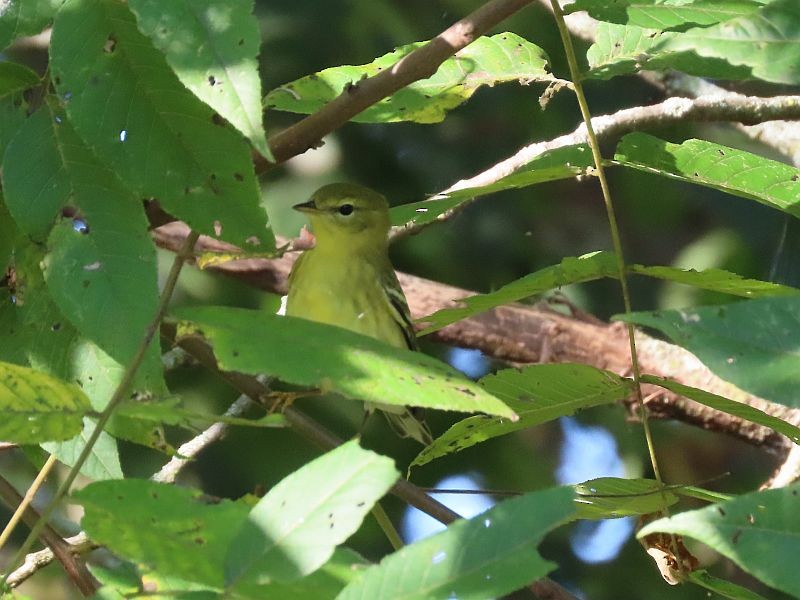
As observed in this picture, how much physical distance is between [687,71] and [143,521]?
3.66 ft

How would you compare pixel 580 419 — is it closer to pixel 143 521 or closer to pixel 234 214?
pixel 234 214

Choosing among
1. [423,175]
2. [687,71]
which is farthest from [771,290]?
[423,175]

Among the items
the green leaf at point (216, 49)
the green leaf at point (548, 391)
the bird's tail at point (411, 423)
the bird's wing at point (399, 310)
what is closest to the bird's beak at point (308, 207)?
the bird's wing at point (399, 310)

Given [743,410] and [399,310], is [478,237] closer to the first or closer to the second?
Answer: [399,310]

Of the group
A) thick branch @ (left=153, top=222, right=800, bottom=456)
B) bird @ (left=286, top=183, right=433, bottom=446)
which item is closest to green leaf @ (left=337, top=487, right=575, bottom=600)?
bird @ (left=286, top=183, right=433, bottom=446)

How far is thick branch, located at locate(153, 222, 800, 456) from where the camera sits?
416cm

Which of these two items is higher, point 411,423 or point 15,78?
point 15,78

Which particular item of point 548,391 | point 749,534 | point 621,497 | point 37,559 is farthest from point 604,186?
point 37,559

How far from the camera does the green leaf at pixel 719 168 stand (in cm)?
198

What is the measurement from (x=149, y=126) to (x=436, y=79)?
736mm

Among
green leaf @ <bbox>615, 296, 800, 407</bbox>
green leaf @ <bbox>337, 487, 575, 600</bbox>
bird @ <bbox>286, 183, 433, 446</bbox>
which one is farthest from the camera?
bird @ <bbox>286, 183, 433, 446</bbox>

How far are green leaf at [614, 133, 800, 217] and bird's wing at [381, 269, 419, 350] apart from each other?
3.82ft

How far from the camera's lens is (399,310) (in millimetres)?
3256

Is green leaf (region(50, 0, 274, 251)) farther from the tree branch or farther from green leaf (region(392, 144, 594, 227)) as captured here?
the tree branch
